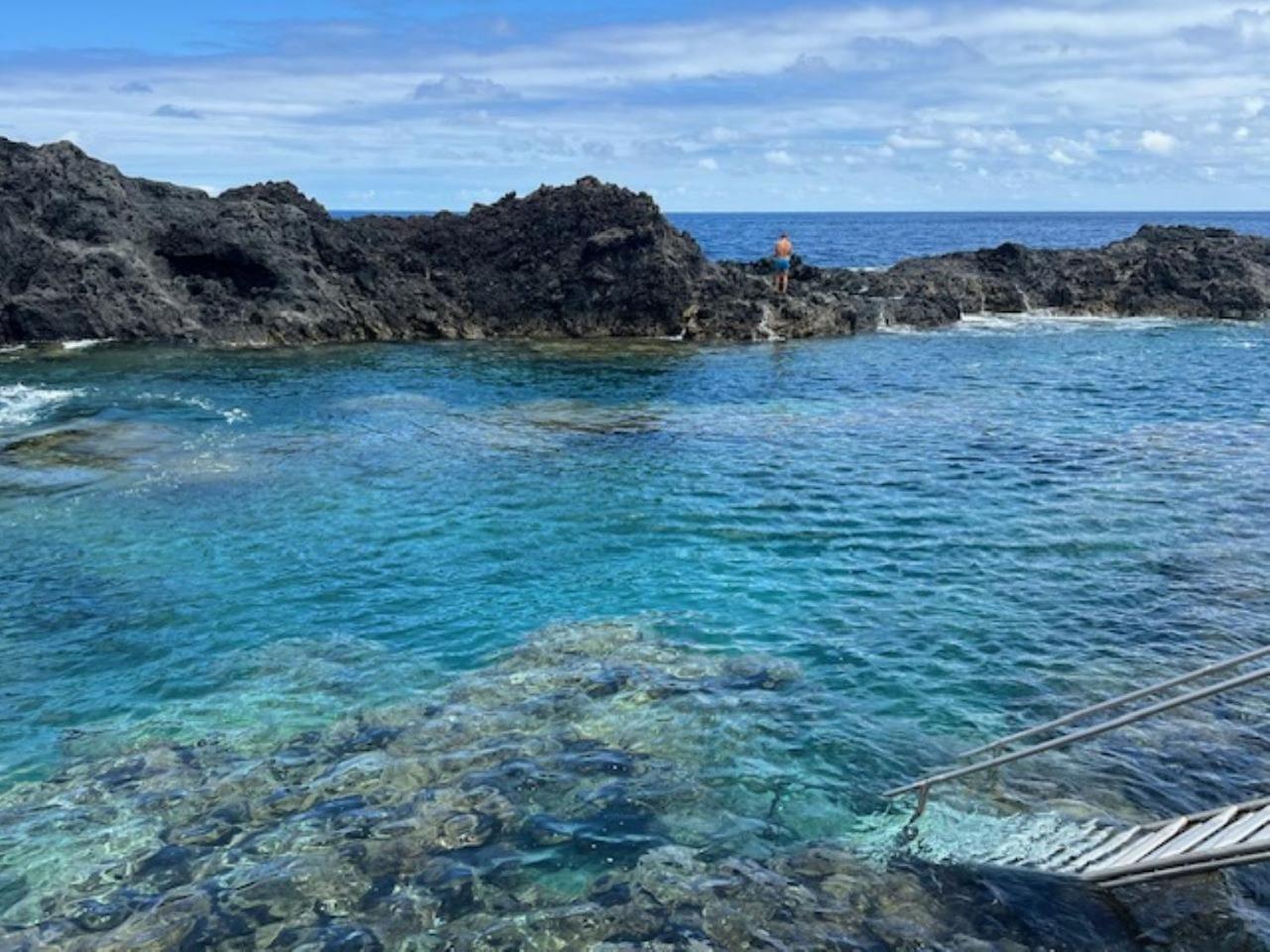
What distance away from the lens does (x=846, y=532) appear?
20953mm

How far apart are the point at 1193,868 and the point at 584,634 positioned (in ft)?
31.6

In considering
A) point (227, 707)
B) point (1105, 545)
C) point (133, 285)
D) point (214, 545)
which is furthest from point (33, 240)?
point (1105, 545)

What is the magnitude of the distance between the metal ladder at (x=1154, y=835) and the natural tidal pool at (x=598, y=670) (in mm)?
368

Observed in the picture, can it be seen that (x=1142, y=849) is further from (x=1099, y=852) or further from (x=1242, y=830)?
(x=1242, y=830)

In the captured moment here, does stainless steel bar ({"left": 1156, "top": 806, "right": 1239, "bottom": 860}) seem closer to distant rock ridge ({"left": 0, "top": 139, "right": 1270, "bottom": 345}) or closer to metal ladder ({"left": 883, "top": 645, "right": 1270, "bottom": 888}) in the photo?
metal ladder ({"left": 883, "top": 645, "right": 1270, "bottom": 888})

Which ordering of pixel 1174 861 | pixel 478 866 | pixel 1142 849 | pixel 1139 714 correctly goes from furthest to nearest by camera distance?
pixel 478 866, pixel 1142 849, pixel 1174 861, pixel 1139 714

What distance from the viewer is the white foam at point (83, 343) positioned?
4256 centimetres

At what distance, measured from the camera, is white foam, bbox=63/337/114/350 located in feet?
140

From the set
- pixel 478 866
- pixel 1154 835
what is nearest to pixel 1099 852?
pixel 1154 835

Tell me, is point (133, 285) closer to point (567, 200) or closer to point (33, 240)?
point (33, 240)

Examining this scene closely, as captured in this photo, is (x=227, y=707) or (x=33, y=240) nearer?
(x=227, y=707)

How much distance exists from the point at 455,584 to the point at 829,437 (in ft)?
49.8

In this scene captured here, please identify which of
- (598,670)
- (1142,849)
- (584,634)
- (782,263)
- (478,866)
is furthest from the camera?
(782,263)

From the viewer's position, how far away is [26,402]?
32688 millimetres
